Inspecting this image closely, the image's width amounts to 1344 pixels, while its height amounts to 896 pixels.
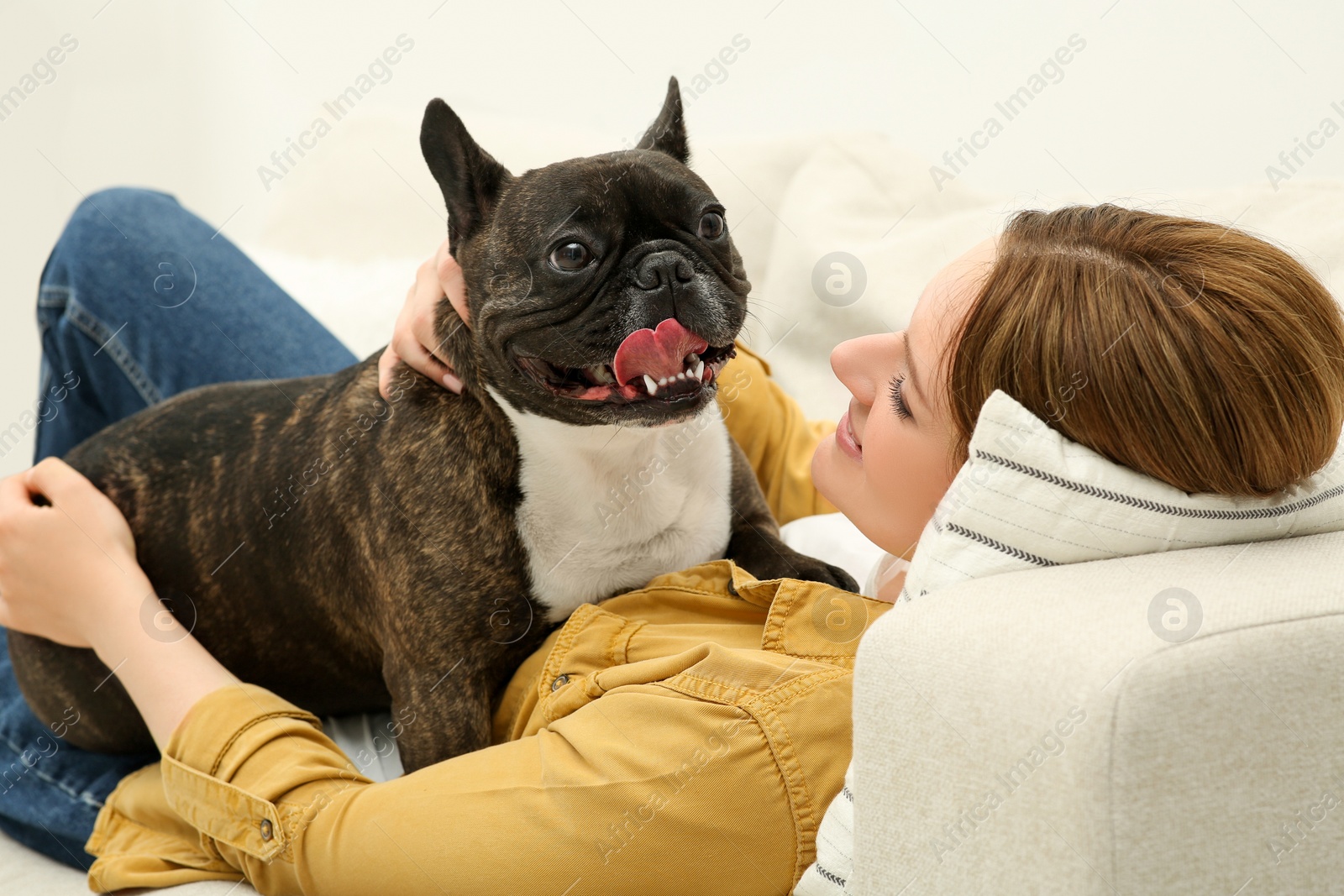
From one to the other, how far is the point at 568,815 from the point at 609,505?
0.52 m

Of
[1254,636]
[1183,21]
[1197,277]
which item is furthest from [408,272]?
[1254,636]

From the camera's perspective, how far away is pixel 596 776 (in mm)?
1228

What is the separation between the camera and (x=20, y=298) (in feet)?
14.8

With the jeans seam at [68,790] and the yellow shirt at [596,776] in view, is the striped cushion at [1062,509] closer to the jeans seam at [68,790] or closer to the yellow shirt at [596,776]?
the yellow shirt at [596,776]

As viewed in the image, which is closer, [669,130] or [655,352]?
[655,352]

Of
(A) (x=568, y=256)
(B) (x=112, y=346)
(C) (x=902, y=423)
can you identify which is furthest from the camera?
(B) (x=112, y=346)

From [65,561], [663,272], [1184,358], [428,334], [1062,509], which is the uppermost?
[1184,358]

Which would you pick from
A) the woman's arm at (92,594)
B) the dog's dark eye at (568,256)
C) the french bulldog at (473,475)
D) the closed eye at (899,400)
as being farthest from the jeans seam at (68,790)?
the closed eye at (899,400)

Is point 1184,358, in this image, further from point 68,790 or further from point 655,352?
point 68,790

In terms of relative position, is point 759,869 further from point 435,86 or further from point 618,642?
point 435,86

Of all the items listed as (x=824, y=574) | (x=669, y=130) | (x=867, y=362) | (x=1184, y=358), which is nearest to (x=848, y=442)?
(x=867, y=362)

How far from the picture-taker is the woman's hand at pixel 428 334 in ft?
5.36

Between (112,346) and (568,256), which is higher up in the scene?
(568,256)

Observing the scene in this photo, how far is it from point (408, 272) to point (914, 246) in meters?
1.35
